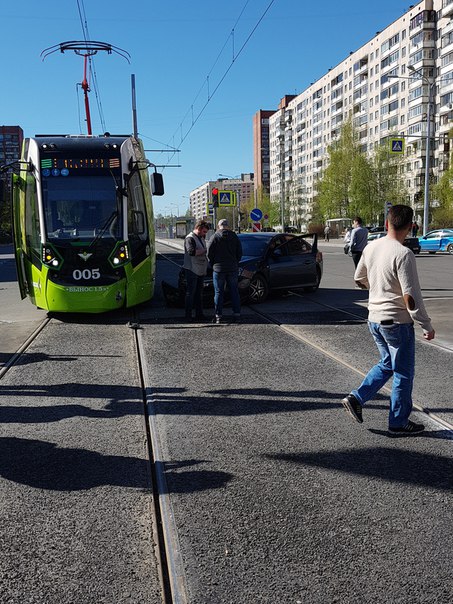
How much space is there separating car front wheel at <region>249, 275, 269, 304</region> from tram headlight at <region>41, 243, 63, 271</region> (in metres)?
4.26

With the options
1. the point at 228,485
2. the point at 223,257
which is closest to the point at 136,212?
the point at 223,257


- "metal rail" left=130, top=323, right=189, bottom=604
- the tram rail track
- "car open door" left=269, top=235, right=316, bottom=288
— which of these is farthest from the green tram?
"metal rail" left=130, top=323, right=189, bottom=604

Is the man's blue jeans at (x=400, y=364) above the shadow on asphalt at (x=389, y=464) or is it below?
above

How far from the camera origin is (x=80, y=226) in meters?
11.0

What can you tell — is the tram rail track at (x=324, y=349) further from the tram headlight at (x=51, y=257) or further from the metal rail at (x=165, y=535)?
the tram headlight at (x=51, y=257)

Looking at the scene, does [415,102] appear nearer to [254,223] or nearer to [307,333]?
[254,223]

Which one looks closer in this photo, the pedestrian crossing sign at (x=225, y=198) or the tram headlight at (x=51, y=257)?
the tram headlight at (x=51, y=257)

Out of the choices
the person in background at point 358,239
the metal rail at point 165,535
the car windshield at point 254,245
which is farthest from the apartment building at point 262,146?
the metal rail at point 165,535

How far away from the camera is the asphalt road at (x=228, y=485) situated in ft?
9.37

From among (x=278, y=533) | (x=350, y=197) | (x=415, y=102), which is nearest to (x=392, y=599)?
(x=278, y=533)

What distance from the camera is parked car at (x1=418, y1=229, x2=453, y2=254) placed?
36338mm

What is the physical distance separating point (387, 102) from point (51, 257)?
307ft

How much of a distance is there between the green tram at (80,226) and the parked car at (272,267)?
79.8 inches

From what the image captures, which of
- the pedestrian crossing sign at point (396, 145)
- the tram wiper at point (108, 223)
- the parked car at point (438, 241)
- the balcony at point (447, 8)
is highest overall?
the balcony at point (447, 8)
